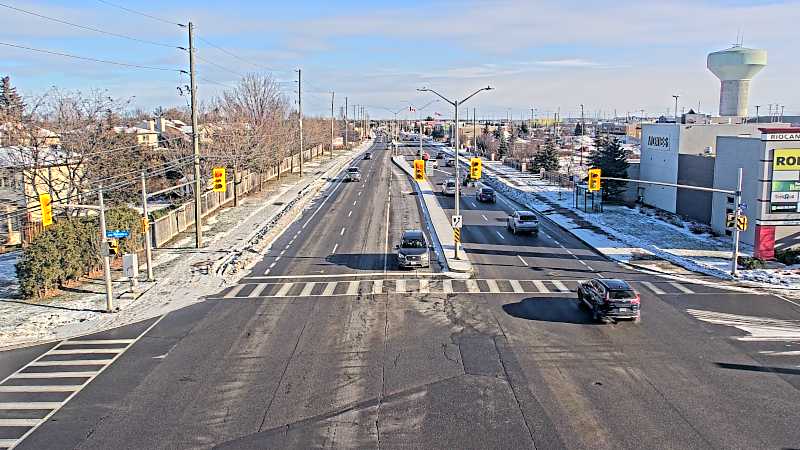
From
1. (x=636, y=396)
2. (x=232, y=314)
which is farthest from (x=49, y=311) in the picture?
(x=636, y=396)

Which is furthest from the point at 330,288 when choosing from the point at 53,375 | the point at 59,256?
the point at 53,375

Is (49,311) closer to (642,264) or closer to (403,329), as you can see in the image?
(403,329)

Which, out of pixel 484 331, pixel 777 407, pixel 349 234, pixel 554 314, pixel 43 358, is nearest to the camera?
pixel 777 407

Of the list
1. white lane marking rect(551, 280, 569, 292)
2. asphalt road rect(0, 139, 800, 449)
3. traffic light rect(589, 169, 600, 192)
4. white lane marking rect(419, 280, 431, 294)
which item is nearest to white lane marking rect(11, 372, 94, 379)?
asphalt road rect(0, 139, 800, 449)

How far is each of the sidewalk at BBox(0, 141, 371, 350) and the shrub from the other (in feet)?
2.39

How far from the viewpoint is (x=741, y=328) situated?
23.9m

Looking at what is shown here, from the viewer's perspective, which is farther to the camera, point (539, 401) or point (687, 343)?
point (687, 343)

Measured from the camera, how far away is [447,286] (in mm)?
30344

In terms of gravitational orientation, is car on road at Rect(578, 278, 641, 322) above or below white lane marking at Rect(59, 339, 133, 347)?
above

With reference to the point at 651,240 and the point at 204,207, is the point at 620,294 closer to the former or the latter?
the point at 651,240

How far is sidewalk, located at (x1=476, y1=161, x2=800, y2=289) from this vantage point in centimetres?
3403

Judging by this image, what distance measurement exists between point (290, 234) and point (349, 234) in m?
4.05

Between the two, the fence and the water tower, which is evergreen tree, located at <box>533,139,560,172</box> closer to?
the water tower

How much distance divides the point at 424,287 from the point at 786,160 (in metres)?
22.3
